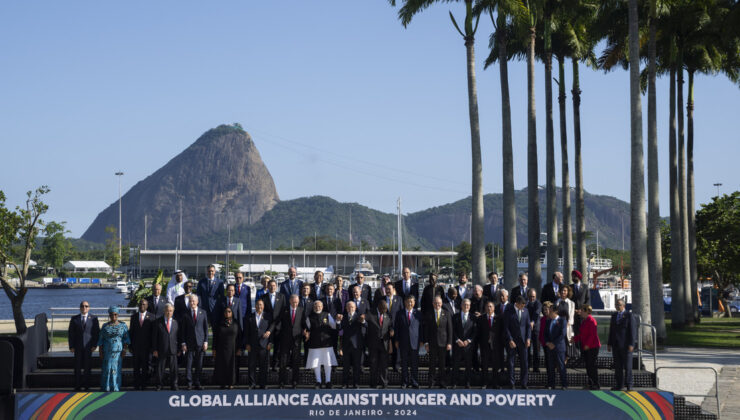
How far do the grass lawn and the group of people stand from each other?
15093 millimetres

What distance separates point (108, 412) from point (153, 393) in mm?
894

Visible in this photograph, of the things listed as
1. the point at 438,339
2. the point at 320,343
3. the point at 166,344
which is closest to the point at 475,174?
the point at 438,339

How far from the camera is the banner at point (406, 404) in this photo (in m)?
14.8

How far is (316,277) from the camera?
55.6ft

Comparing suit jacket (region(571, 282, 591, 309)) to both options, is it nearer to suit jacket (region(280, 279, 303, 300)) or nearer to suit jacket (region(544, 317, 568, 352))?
suit jacket (region(544, 317, 568, 352))

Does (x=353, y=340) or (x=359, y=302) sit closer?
(x=353, y=340)

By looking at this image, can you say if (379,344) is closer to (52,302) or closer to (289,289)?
(289,289)

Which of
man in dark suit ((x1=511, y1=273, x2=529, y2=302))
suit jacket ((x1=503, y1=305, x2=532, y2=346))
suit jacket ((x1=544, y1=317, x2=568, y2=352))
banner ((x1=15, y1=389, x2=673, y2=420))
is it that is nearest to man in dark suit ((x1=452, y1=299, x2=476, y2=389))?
suit jacket ((x1=503, y1=305, x2=532, y2=346))

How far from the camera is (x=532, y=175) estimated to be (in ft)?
108

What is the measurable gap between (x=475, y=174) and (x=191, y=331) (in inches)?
586

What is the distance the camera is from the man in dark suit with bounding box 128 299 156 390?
15.4 metres

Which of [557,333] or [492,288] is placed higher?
[492,288]

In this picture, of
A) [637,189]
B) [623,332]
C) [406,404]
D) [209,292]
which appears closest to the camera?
[406,404]

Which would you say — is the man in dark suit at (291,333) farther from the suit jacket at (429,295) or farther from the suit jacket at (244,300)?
the suit jacket at (429,295)
